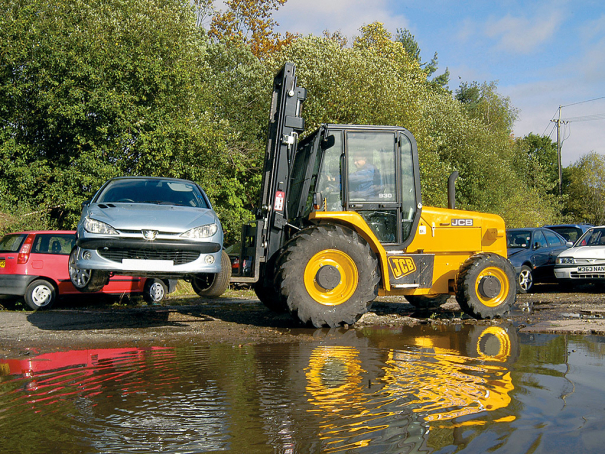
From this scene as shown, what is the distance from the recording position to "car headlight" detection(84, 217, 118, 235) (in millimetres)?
7293

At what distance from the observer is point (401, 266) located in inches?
352

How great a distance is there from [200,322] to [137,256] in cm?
233

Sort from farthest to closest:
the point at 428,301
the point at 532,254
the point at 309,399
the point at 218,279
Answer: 1. the point at 532,254
2. the point at 428,301
3. the point at 218,279
4. the point at 309,399

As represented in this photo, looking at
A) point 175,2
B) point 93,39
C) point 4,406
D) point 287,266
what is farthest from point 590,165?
point 4,406

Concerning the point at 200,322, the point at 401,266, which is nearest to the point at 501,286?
the point at 401,266

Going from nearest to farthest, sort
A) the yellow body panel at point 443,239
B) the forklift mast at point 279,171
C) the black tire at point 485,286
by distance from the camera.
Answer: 1. the yellow body panel at point 443,239
2. the forklift mast at point 279,171
3. the black tire at point 485,286

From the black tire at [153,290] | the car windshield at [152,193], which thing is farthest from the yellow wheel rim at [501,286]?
the black tire at [153,290]

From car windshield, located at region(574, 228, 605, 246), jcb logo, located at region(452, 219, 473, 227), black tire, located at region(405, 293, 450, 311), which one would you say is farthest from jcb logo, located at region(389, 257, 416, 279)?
car windshield, located at region(574, 228, 605, 246)

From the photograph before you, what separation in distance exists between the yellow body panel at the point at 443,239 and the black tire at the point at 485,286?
239 millimetres

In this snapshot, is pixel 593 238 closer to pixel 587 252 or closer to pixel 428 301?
pixel 587 252

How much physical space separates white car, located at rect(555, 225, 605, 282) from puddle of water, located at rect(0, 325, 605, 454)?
8332mm

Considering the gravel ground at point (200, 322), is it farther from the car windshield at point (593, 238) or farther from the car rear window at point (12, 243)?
the car windshield at point (593, 238)

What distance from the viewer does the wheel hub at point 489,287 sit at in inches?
366

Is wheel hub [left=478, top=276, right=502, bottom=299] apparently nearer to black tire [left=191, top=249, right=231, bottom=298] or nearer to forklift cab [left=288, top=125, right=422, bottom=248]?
forklift cab [left=288, top=125, right=422, bottom=248]
